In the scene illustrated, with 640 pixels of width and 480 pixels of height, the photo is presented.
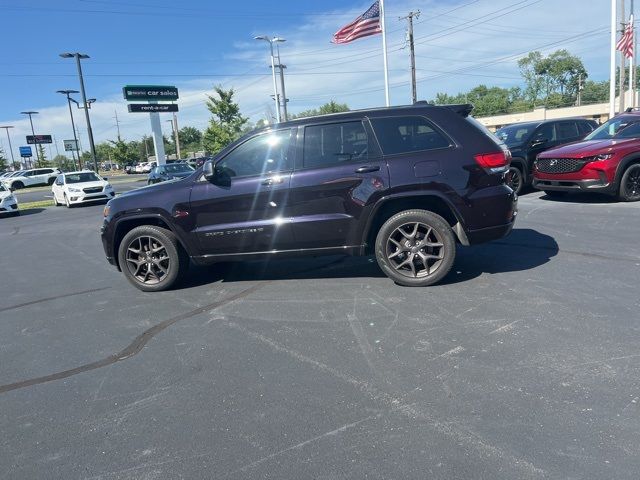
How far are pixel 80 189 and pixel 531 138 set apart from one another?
16947mm

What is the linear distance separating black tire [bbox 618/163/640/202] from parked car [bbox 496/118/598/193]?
2383 mm

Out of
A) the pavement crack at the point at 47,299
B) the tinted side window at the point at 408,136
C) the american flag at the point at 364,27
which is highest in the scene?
the american flag at the point at 364,27

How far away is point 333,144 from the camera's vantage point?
5242mm

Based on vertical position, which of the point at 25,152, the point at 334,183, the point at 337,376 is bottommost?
the point at 337,376

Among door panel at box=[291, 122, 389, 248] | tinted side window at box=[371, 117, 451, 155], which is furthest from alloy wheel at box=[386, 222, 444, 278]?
tinted side window at box=[371, 117, 451, 155]

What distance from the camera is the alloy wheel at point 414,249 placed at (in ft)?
16.7

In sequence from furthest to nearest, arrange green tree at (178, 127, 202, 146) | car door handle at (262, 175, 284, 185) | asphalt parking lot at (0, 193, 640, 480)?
green tree at (178, 127, 202, 146) < car door handle at (262, 175, 284, 185) < asphalt parking lot at (0, 193, 640, 480)

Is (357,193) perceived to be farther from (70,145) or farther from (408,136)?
(70,145)

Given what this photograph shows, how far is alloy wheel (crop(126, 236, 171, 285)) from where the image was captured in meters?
5.77

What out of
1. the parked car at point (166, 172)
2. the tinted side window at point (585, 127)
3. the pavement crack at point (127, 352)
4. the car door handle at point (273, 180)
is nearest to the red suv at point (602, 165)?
the tinted side window at point (585, 127)

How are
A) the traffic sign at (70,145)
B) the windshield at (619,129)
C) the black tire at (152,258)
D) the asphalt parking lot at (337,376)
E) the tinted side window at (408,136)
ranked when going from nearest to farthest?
the asphalt parking lot at (337,376) < the tinted side window at (408,136) < the black tire at (152,258) < the windshield at (619,129) < the traffic sign at (70,145)

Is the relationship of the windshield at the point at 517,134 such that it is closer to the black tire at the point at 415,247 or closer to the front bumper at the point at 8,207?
the black tire at the point at 415,247

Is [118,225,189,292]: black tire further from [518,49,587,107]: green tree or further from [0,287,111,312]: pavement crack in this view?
[518,49,587,107]: green tree

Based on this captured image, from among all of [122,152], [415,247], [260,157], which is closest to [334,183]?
[260,157]
